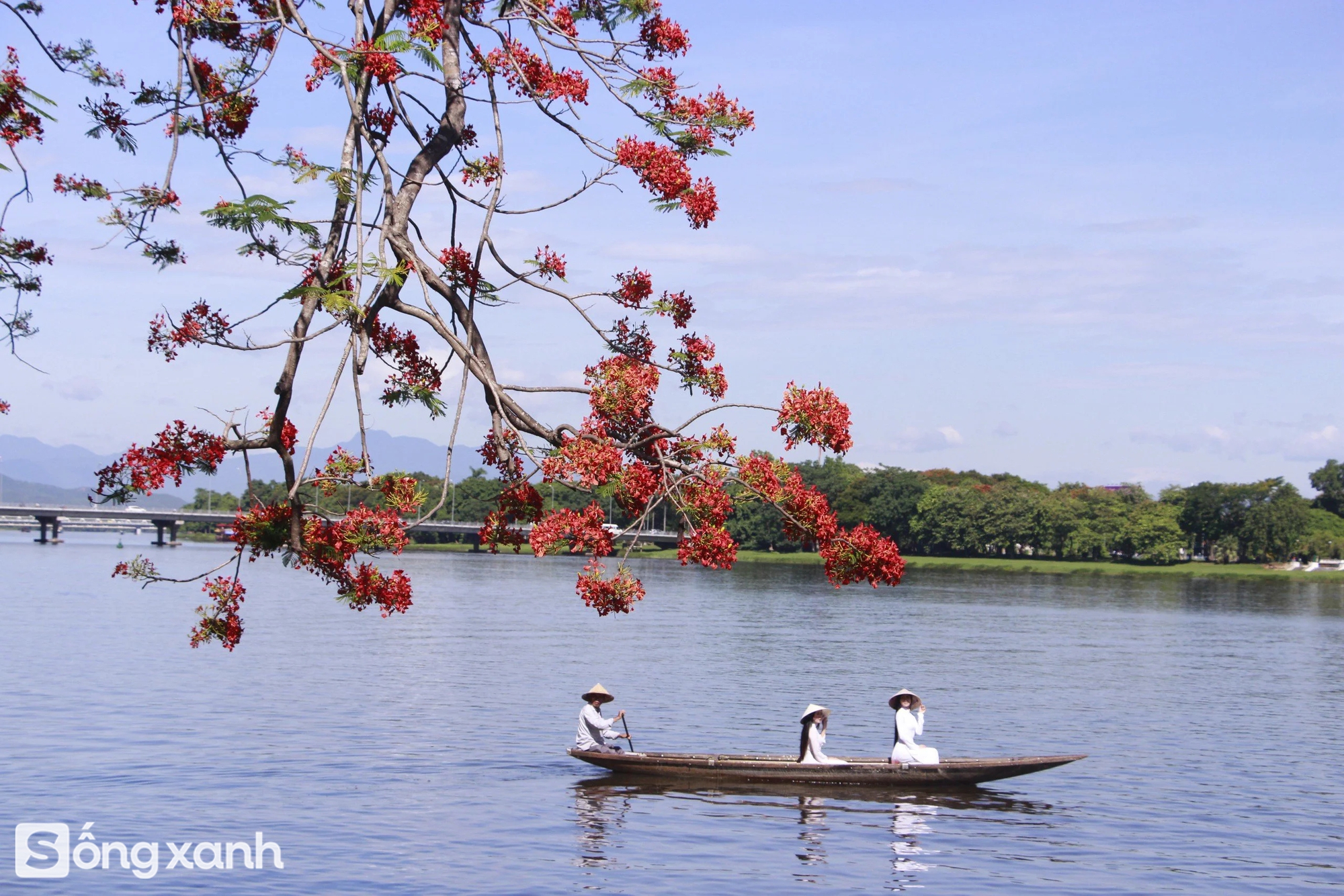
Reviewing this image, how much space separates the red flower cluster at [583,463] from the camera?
959 cm

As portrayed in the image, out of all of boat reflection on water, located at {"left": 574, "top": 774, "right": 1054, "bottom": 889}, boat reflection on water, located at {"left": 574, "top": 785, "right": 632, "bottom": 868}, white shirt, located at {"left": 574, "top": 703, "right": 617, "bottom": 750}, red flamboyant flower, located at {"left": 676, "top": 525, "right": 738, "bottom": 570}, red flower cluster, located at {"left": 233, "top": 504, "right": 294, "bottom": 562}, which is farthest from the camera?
white shirt, located at {"left": 574, "top": 703, "right": 617, "bottom": 750}

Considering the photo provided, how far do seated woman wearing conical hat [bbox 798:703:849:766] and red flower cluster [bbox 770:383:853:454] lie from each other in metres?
16.4

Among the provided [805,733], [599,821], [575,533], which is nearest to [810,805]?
[805,733]

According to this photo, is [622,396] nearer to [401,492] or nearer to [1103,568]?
[401,492]

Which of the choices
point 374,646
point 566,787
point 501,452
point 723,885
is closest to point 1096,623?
point 374,646

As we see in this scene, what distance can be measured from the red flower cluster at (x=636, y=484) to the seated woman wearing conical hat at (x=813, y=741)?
54.5ft

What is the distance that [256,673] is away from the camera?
45.2 m

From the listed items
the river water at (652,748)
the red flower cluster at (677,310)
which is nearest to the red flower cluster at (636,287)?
the red flower cluster at (677,310)

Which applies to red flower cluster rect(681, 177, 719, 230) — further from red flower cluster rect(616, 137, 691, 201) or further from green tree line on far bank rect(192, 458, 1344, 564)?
green tree line on far bank rect(192, 458, 1344, 564)

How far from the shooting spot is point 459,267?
9.98 meters

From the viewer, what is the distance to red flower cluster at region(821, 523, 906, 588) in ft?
35.4

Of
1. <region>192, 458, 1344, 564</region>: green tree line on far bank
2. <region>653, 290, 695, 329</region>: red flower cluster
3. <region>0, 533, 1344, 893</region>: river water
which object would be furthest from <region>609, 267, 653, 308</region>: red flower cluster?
<region>192, 458, 1344, 564</region>: green tree line on far bank

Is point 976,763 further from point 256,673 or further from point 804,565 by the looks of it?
point 804,565

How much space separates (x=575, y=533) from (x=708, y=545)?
118 cm
